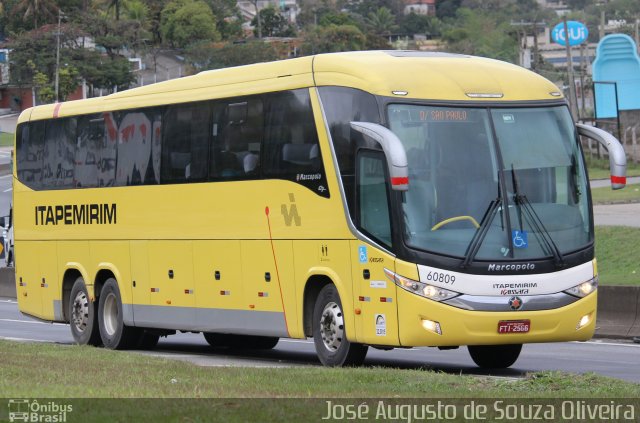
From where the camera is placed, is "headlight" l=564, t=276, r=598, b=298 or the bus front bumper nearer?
the bus front bumper

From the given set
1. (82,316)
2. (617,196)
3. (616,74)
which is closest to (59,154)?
(82,316)

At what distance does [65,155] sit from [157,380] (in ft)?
33.5

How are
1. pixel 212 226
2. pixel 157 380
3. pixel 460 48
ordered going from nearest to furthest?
pixel 157 380 → pixel 212 226 → pixel 460 48

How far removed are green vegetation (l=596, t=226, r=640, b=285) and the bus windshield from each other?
325 inches

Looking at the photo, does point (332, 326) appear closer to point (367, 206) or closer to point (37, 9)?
point (367, 206)

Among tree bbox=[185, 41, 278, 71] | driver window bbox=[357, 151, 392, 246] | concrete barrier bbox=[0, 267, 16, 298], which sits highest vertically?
tree bbox=[185, 41, 278, 71]

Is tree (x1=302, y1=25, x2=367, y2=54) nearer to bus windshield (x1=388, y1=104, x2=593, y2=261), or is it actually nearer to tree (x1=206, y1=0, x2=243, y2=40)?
tree (x1=206, y1=0, x2=243, y2=40)

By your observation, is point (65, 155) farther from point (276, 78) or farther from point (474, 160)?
point (474, 160)

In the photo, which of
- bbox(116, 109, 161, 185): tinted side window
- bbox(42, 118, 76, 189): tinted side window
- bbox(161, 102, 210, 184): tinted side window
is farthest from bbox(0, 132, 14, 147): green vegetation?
bbox(161, 102, 210, 184): tinted side window

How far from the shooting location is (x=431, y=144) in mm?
15688

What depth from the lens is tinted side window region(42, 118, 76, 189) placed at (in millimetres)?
22844

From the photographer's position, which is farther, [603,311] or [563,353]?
[603,311]

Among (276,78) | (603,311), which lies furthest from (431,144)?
(603,311)

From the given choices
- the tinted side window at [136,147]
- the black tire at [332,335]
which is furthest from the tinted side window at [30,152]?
the black tire at [332,335]
